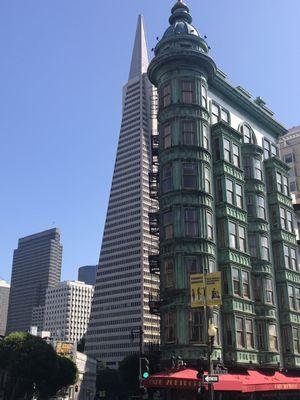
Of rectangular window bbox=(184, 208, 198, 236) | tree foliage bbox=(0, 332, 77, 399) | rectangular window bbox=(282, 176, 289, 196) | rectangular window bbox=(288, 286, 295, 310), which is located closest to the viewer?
rectangular window bbox=(184, 208, 198, 236)

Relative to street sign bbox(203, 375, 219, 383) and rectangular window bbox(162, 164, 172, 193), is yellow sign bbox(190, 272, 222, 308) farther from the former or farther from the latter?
rectangular window bbox(162, 164, 172, 193)

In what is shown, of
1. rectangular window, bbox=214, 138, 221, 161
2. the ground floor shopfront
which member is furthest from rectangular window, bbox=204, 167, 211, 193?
the ground floor shopfront

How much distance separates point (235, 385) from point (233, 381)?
285mm

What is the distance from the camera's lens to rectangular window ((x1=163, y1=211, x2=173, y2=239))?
38463 mm

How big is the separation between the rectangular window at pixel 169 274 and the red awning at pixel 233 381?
637 cm

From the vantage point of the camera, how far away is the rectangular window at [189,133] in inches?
1598

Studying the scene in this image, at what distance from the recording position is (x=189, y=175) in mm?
39719

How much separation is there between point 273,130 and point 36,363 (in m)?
45.4

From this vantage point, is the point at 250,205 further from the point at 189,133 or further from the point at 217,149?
the point at 189,133

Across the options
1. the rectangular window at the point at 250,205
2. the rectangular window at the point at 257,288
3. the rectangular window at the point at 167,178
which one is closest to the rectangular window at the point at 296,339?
the rectangular window at the point at 257,288

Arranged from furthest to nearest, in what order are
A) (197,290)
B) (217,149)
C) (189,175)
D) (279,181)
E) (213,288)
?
1. (279,181)
2. (217,149)
3. (189,175)
4. (197,290)
5. (213,288)

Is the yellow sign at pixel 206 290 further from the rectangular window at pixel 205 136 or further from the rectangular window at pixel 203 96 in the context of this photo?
the rectangular window at pixel 203 96

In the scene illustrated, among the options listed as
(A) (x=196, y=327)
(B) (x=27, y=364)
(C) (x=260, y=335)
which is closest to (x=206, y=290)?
(A) (x=196, y=327)

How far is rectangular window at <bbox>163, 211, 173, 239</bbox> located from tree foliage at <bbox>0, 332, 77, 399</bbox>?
4226cm
